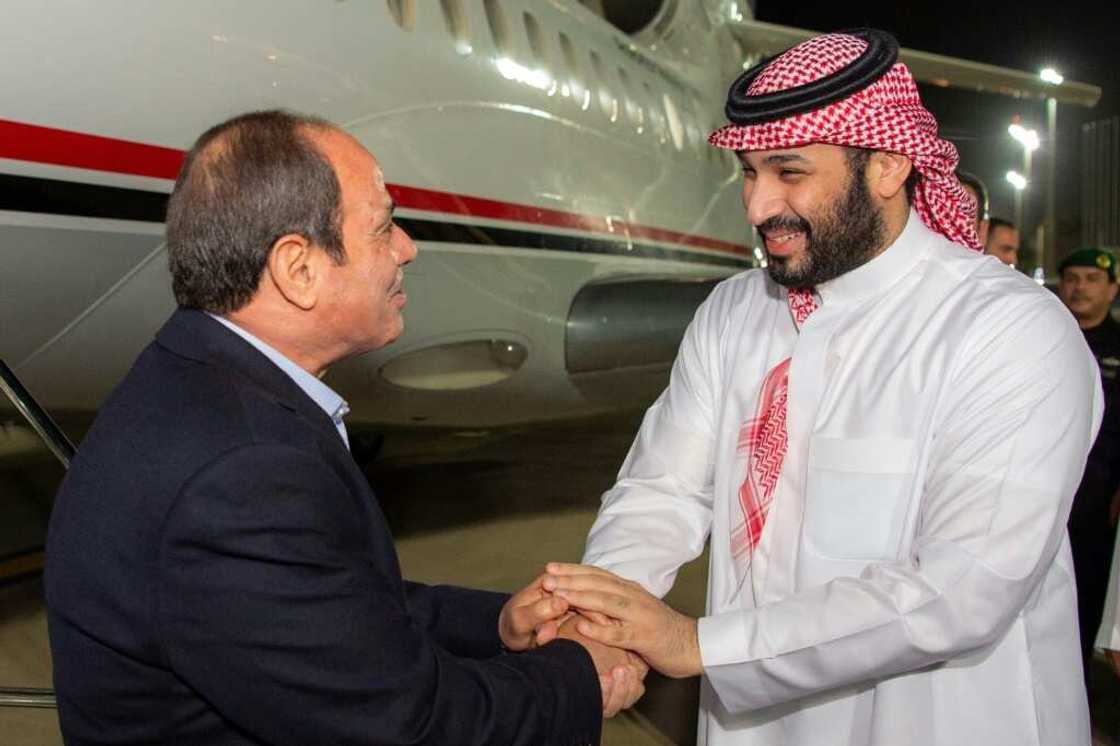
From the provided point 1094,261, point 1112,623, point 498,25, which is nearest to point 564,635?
point 1112,623

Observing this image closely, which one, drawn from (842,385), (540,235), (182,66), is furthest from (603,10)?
(842,385)

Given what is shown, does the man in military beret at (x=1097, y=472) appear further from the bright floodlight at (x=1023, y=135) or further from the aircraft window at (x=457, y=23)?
the bright floodlight at (x=1023, y=135)

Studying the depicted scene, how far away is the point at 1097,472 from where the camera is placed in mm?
3926

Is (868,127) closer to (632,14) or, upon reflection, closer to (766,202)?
(766,202)

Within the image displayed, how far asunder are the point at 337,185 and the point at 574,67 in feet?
18.0

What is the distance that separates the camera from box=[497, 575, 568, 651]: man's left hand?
2172 millimetres

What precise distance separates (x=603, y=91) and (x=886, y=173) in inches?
205

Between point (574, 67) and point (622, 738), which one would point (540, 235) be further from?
point (622, 738)

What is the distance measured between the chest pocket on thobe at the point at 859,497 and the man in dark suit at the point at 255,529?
0.60 m

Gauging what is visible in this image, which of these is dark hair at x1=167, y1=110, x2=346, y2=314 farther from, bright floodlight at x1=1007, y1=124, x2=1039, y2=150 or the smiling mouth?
bright floodlight at x1=1007, y1=124, x2=1039, y2=150

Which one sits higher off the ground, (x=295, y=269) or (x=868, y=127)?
(x=868, y=127)

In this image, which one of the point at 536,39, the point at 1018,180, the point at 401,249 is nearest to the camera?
the point at 401,249

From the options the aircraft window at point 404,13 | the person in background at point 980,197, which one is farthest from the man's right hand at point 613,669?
the aircraft window at point 404,13

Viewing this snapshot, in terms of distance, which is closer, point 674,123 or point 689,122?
point 674,123
